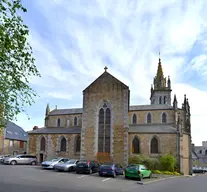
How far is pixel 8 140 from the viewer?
45.3 meters

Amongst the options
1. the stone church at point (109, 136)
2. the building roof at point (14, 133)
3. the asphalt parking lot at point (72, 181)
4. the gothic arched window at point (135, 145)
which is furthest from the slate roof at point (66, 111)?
the asphalt parking lot at point (72, 181)

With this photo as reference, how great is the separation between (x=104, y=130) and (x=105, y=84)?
646 cm

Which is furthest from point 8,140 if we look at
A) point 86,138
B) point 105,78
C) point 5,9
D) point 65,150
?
point 5,9

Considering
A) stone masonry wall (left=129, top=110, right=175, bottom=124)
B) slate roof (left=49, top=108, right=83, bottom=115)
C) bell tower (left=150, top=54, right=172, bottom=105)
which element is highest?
bell tower (left=150, top=54, right=172, bottom=105)

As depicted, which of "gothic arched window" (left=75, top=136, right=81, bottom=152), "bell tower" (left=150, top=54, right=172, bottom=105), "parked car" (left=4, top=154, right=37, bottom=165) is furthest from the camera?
"bell tower" (left=150, top=54, right=172, bottom=105)

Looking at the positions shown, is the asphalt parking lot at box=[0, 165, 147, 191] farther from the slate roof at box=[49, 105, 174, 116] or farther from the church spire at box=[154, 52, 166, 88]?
the church spire at box=[154, 52, 166, 88]

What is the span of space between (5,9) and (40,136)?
3090 centimetres

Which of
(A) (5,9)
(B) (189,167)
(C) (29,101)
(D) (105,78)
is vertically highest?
(D) (105,78)

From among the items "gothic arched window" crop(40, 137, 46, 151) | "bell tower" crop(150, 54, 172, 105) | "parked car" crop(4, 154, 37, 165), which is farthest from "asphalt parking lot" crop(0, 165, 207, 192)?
"bell tower" crop(150, 54, 172, 105)

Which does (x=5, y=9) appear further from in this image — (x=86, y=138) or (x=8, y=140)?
(x=8, y=140)

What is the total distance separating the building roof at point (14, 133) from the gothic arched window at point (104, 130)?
21.8 metres

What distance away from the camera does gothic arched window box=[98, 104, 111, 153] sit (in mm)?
31875

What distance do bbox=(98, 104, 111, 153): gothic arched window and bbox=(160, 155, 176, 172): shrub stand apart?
715 centimetres

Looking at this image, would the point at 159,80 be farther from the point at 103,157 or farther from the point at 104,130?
the point at 103,157
